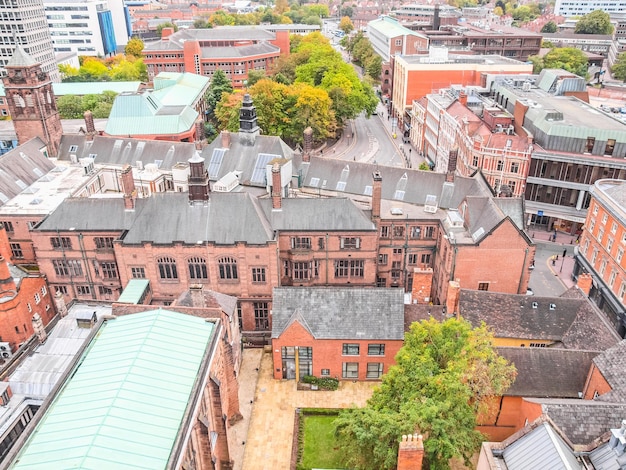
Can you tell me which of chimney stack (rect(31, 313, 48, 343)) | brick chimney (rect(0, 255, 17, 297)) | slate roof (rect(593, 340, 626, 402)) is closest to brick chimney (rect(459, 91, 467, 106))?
slate roof (rect(593, 340, 626, 402))

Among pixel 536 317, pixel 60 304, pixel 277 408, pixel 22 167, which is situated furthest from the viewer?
pixel 22 167

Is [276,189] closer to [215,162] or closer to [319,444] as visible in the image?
[215,162]

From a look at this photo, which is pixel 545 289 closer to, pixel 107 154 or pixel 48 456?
pixel 48 456

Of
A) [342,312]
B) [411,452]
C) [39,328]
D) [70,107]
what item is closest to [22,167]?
[39,328]

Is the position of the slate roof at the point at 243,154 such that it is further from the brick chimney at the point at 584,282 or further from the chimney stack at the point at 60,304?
the brick chimney at the point at 584,282

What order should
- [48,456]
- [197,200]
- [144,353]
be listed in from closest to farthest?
[48,456] < [144,353] < [197,200]

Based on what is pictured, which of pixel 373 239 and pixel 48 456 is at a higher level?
pixel 48 456

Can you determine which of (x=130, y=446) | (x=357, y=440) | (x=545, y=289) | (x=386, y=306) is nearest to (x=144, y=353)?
(x=130, y=446)
